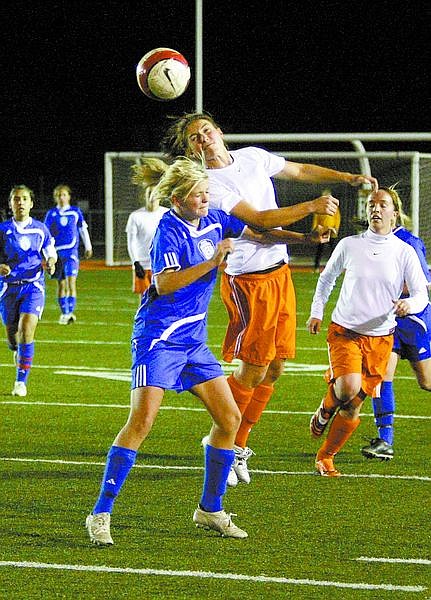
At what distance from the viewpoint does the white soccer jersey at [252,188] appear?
718cm

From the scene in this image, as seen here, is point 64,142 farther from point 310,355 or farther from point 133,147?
point 310,355

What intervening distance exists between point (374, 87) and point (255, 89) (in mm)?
4994

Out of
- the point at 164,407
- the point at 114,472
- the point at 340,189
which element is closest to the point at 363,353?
the point at 114,472

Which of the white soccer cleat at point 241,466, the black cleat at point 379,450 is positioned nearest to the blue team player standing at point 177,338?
the white soccer cleat at point 241,466

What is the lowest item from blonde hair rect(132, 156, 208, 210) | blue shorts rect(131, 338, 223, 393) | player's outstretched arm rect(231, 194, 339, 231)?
blue shorts rect(131, 338, 223, 393)

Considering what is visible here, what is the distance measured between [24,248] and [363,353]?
428 centimetres

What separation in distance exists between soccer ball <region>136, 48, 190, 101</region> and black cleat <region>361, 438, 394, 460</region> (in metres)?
2.71

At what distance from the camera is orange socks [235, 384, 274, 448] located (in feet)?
25.3

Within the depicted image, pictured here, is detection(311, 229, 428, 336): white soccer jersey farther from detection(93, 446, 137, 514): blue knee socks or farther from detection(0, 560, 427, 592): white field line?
detection(0, 560, 427, 592): white field line

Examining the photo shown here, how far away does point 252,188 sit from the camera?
727cm

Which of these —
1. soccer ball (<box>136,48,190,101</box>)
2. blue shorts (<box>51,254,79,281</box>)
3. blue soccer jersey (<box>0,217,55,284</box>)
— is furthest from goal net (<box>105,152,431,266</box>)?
soccer ball (<box>136,48,190,101</box>)

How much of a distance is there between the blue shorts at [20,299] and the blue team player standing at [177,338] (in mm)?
4897

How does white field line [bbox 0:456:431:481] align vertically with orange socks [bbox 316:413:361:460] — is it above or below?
below

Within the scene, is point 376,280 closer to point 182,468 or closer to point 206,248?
point 182,468
